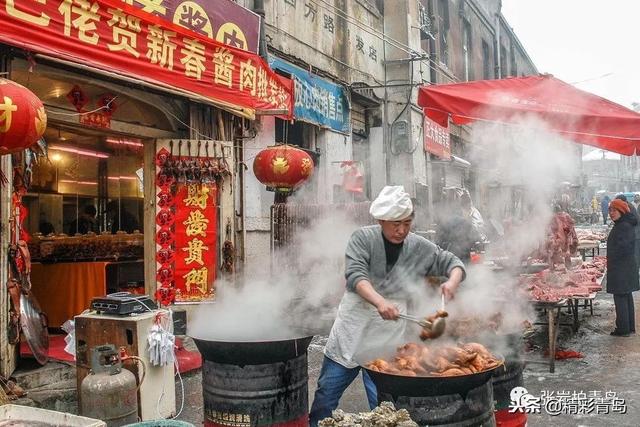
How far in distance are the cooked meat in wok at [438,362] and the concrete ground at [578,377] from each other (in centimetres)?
232

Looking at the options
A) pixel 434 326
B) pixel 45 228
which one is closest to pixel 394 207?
pixel 434 326

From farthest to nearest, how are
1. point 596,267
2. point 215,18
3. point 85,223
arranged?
point 85,223, point 596,267, point 215,18

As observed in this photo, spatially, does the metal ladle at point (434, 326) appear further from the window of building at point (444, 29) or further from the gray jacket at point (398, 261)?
the window of building at point (444, 29)

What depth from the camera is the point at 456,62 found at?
2327 cm

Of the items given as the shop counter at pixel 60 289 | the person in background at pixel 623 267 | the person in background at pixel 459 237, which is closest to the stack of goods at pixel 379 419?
the person in background at pixel 459 237

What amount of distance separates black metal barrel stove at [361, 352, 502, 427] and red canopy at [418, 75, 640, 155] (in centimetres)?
583

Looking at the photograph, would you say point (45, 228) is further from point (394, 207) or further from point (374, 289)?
point (394, 207)

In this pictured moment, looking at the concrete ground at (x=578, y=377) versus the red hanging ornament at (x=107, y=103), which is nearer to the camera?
the concrete ground at (x=578, y=377)

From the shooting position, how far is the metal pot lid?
638 centimetres

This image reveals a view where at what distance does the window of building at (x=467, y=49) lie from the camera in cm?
2433

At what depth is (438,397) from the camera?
11.4 ft

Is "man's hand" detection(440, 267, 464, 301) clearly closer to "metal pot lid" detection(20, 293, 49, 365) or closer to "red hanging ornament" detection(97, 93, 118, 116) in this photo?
"metal pot lid" detection(20, 293, 49, 365)

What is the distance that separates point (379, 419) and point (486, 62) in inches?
1090

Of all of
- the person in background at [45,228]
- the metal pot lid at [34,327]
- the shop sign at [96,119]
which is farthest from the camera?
the person in background at [45,228]
